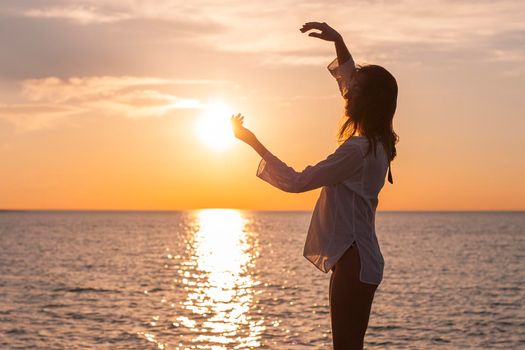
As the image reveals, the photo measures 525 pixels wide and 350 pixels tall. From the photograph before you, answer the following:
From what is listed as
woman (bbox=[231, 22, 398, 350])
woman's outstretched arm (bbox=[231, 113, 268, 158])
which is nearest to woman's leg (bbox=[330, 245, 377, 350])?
woman (bbox=[231, 22, 398, 350])

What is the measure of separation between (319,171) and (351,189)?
29cm

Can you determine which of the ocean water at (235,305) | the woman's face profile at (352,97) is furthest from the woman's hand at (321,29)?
the ocean water at (235,305)

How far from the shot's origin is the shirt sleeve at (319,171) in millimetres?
4859

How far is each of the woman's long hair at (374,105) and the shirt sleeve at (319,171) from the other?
0.20m

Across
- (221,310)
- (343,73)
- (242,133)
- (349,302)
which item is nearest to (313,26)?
(343,73)

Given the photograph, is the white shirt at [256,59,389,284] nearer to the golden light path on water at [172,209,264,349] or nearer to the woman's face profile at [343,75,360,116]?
the woman's face profile at [343,75,360,116]

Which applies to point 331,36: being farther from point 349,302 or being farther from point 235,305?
point 235,305

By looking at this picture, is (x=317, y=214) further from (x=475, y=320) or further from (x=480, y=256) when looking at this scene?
(x=480, y=256)

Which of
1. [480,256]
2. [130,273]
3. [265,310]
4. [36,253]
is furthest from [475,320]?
[36,253]

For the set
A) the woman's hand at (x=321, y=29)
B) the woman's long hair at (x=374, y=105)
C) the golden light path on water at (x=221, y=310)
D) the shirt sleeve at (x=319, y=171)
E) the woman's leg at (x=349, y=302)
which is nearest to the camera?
the shirt sleeve at (x=319, y=171)

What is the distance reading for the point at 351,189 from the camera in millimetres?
5012

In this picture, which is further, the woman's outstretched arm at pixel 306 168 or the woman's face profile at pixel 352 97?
the woman's face profile at pixel 352 97

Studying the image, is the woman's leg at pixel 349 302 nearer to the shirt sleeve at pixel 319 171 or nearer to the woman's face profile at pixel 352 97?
the shirt sleeve at pixel 319 171

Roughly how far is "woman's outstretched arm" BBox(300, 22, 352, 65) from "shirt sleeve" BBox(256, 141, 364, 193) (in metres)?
1.03
